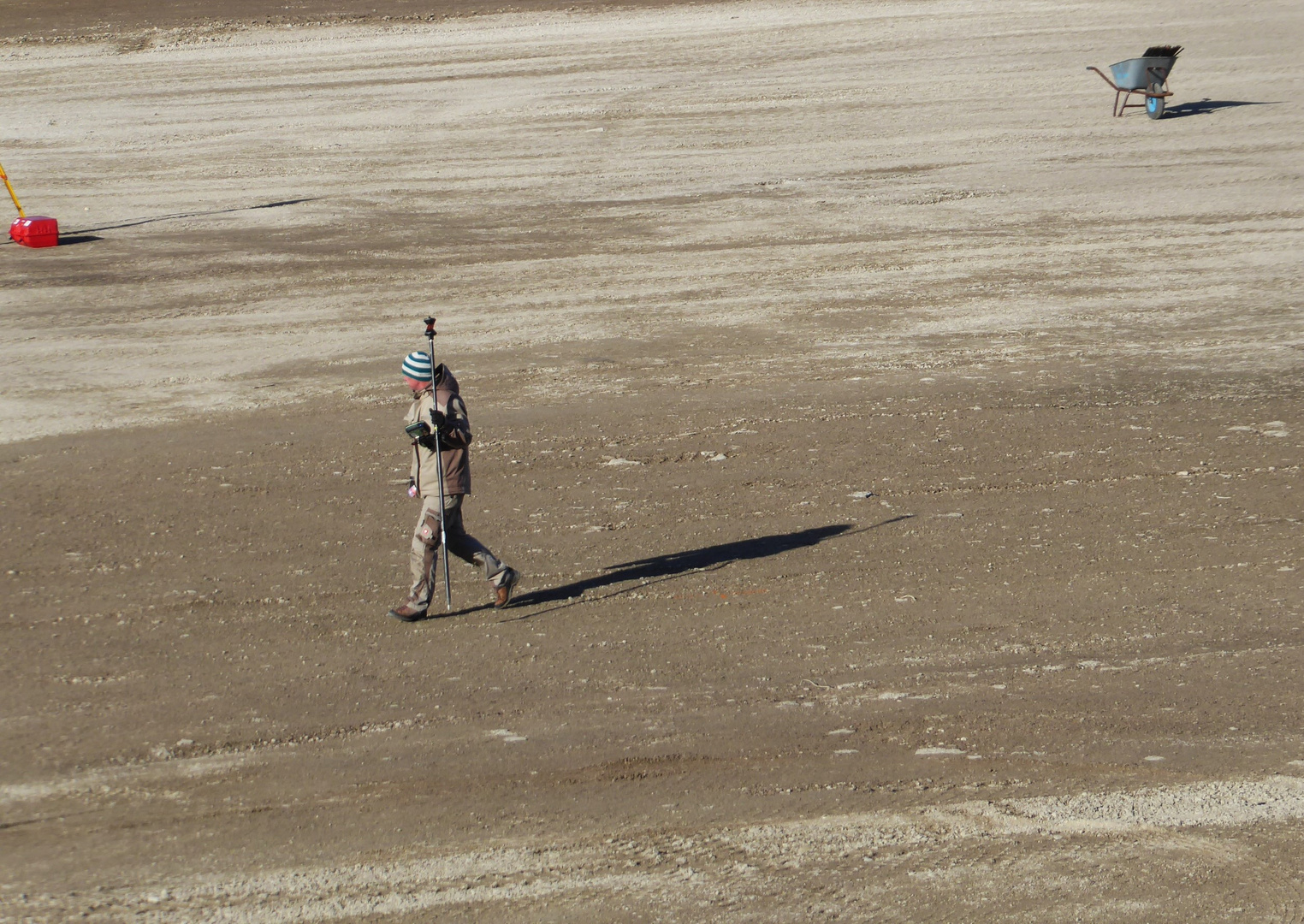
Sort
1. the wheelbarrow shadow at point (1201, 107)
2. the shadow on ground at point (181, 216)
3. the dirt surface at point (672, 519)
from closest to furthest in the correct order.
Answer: the dirt surface at point (672, 519)
the shadow on ground at point (181, 216)
the wheelbarrow shadow at point (1201, 107)

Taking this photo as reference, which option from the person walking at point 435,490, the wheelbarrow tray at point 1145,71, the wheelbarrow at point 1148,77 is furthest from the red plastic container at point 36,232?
the wheelbarrow tray at point 1145,71

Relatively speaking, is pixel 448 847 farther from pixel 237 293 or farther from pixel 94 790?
pixel 237 293

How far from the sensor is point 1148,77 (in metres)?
24.5

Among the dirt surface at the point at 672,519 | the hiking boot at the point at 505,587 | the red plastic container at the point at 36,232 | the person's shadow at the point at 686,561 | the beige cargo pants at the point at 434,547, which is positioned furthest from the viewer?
the red plastic container at the point at 36,232

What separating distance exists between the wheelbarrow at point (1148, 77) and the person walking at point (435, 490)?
19314 mm

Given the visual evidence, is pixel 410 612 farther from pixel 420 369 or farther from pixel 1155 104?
pixel 1155 104

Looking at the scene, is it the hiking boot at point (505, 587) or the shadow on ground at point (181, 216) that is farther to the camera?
the shadow on ground at point (181, 216)

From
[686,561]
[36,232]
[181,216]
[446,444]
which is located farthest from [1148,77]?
[446,444]

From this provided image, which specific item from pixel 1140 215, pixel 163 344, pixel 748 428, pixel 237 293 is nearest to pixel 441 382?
pixel 748 428

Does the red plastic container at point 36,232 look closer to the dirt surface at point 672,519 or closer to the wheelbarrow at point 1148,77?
the dirt surface at point 672,519

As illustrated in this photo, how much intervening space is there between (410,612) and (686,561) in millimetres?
2210

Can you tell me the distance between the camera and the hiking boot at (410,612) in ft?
30.0

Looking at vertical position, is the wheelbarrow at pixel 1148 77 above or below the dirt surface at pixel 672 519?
above

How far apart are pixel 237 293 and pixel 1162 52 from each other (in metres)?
17.4
